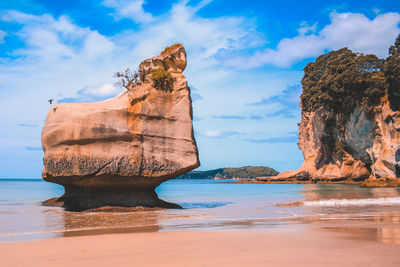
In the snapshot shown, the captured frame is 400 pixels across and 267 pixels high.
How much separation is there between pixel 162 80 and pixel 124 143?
10.1 feet

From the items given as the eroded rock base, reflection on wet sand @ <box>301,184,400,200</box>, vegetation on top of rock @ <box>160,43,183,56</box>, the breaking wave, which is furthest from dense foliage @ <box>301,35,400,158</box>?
the eroded rock base

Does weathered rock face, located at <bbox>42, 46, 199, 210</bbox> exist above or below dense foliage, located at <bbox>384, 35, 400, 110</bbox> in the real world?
below

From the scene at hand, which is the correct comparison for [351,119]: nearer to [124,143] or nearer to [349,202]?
[349,202]

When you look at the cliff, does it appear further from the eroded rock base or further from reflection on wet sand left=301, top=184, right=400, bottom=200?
the eroded rock base

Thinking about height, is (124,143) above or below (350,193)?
above

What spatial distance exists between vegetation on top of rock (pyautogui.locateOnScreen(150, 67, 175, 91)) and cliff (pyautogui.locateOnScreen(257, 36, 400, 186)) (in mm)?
31112

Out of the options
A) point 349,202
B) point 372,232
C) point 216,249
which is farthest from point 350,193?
point 216,249

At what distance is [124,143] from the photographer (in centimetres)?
1446

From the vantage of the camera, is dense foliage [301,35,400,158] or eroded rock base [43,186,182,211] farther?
dense foliage [301,35,400,158]

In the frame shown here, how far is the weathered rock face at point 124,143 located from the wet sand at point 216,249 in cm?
603

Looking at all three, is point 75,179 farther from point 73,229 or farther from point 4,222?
point 73,229

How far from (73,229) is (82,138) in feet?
15.7

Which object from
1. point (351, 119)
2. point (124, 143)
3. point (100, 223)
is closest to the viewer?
point (100, 223)

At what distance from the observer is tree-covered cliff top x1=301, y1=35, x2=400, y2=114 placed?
4044 centimetres
